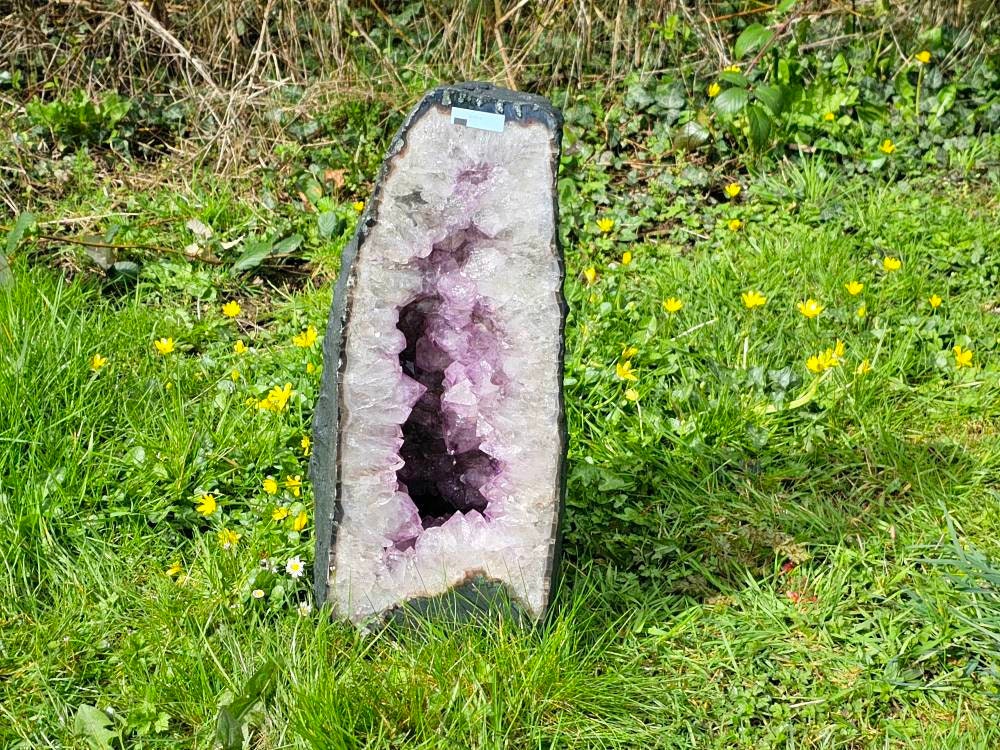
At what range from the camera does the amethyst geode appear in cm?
203

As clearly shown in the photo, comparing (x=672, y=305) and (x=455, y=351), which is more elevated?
(x=455, y=351)

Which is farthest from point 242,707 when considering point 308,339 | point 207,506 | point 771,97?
point 771,97

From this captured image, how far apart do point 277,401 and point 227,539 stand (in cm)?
46

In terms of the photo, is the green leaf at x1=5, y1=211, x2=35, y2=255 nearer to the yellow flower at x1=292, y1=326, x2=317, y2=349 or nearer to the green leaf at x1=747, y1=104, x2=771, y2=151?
the yellow flower at x1=292, y1=326, x2=317, y2=349

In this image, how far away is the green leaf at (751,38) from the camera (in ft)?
13.7

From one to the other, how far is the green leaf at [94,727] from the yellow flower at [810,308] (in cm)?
219

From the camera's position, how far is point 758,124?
4.06 metres

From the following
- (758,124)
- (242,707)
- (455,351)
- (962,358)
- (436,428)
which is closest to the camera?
(242,707)

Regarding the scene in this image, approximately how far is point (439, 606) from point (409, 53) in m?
2.88

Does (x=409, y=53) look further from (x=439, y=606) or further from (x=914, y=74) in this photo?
(x=439, y=606)

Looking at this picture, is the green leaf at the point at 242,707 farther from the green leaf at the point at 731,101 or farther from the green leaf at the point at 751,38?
the green leaf at the point at 751,38

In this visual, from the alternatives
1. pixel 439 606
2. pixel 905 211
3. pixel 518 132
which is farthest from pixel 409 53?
pixel 439 606

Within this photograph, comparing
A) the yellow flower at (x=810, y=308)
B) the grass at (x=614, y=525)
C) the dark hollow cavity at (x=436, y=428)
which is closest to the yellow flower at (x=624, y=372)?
the grass at (x=614, y=525)

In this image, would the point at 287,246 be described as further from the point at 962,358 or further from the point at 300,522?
the point at 962,358
